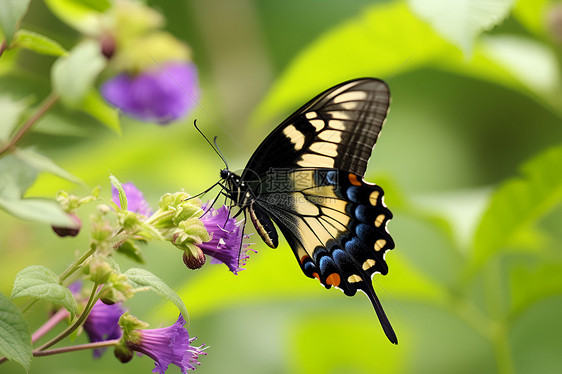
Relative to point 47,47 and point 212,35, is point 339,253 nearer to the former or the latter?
point 47,47

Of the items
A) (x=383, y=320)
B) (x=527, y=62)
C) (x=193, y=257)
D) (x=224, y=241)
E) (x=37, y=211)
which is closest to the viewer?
(x=37, y=211)

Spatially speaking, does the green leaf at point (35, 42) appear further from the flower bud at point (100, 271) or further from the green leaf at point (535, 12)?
the green leaf at point (535, 12)

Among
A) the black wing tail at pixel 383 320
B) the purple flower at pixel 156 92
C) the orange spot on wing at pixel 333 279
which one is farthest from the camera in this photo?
the purple flower at pixel 156 92

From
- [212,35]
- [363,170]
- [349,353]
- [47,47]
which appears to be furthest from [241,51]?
[47,47]

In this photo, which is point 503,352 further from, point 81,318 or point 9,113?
point 9,113

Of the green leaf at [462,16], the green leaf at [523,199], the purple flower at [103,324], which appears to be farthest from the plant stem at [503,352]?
the purple flower at [103,324]

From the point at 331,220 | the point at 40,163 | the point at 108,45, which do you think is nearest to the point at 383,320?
the point at 331,220

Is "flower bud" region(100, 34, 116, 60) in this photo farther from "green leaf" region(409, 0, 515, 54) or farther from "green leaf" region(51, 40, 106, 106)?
"green leaf" region(409, 0, 515, 54)
